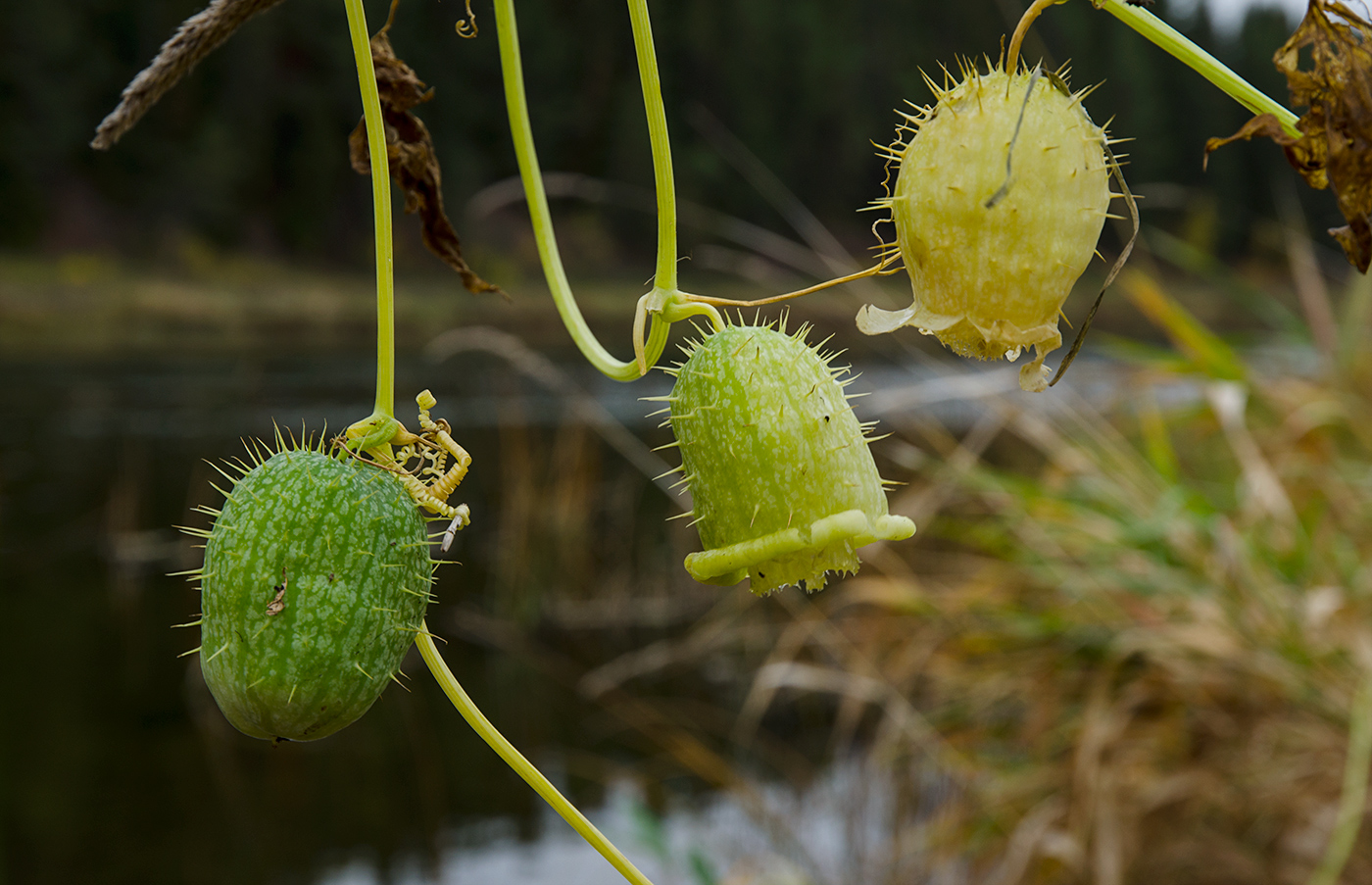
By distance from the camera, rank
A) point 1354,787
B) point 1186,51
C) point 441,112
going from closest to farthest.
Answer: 1. point 1186,51
2. point 1354,787
3. point 441,112

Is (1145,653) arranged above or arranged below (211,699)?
above

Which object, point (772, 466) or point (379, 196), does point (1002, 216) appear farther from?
point (379, 196)

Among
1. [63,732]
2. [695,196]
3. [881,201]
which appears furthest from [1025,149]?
[695,196]

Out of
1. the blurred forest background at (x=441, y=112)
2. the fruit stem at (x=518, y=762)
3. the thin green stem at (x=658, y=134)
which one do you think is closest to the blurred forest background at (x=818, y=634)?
the thin green stem at (x=658, y=134)

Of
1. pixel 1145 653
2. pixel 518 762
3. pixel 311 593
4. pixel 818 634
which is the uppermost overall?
pixel 311 593

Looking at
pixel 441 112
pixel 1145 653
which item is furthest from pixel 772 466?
pixel 441 112

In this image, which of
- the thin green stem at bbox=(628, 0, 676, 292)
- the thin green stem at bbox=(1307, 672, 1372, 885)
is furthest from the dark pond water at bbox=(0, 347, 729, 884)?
the thin green stem at bbox=(628, 0, 676, 292)

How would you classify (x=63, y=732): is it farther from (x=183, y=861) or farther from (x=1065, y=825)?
(x=1065, y=825)

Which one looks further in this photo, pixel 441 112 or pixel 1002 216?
pixel 441 112
